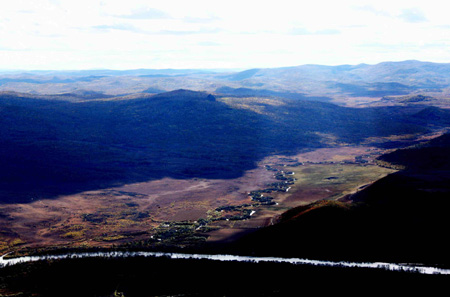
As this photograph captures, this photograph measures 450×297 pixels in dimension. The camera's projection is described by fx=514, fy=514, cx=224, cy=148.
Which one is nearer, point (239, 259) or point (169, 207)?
point (239, 259)

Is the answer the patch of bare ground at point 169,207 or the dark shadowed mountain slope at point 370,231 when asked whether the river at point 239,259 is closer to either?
the dark shadowed mountain slope at point 370,231

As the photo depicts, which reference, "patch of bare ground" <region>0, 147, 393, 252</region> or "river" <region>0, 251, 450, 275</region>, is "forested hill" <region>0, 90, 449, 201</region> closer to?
"patch of bare ground" <region>0, 147, 393, 252</region>

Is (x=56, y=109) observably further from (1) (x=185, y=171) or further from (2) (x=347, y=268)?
(2) (x=347, y=268)

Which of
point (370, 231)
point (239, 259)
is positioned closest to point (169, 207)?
point (239, 259)

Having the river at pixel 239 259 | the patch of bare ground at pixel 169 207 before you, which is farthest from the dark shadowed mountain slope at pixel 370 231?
the patch of bare ground at pixel 169 207

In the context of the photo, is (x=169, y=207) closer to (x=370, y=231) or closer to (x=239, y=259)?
(x=239, y=259)

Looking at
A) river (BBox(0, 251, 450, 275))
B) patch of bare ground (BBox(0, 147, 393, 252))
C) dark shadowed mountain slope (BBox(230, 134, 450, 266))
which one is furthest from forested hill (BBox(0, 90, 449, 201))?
dark shadowed mountain slope (BBox(230, 134, 450, 266))
